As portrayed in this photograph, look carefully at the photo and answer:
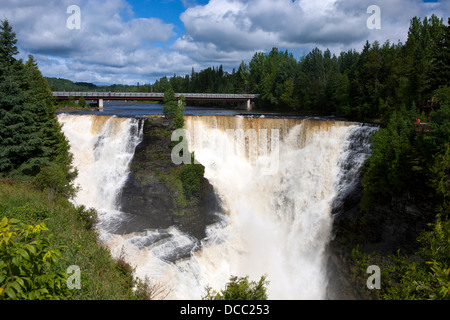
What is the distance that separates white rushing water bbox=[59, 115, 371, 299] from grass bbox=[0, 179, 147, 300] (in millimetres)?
6944

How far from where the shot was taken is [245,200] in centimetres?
2859

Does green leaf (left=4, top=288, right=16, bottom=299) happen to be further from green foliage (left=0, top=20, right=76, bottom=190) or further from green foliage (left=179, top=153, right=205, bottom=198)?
green foliage (left=179, top=153, right=205, bottom=198)

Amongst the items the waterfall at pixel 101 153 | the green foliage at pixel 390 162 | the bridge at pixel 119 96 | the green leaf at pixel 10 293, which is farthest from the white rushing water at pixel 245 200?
the bridge at pixel 119 96

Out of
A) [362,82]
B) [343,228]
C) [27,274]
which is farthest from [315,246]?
[362,82]

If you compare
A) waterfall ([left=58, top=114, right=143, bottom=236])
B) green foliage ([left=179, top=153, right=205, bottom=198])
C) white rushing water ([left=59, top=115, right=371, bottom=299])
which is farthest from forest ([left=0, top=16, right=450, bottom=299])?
green foliage ([left=179, top=153, right=205, bottom=198])

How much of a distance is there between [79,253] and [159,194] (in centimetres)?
1634

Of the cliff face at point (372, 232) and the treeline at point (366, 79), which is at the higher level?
the treeline at point (366, 79)

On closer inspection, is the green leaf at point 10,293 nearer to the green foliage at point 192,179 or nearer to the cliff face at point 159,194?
the cliff face at point 159,194

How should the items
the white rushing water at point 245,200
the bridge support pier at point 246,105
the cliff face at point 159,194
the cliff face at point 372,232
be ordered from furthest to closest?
the bridge support pier at point 246,105 < the cliff face at point 159,194 < the white rushing water at point 245,200 < the cliff face at point 372,232

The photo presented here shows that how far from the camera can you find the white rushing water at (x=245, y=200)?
21281mm

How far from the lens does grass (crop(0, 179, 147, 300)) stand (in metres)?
9.19

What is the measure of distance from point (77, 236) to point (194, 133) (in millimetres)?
20233

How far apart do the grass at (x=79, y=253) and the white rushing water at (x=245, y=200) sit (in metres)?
6.94
